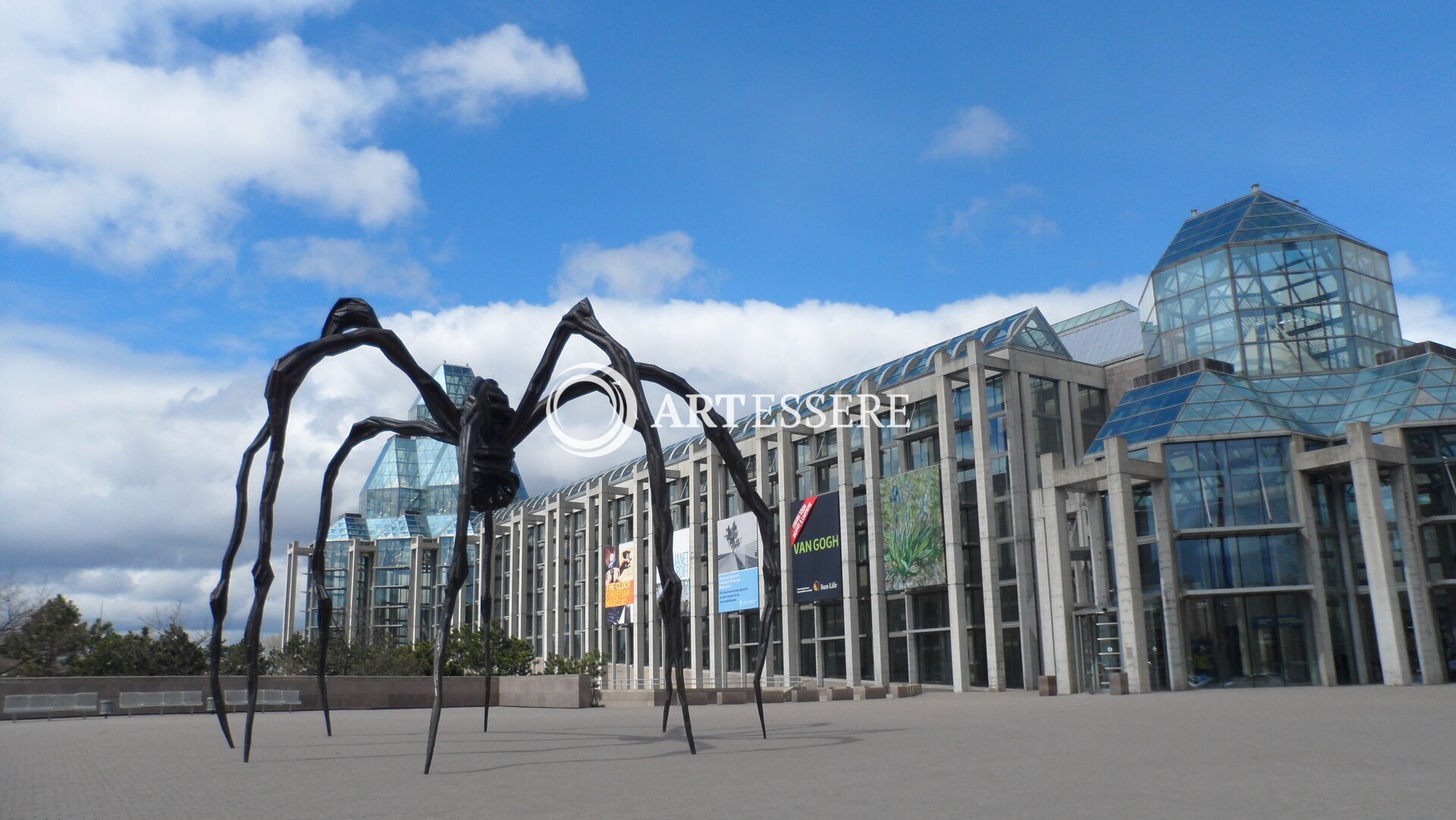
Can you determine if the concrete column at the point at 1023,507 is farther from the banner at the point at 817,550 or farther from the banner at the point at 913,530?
the banner at the point at 817,550

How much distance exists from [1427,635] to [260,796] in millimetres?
32830

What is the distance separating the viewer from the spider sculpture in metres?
8.77

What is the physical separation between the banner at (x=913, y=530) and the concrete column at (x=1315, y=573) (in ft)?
47.8

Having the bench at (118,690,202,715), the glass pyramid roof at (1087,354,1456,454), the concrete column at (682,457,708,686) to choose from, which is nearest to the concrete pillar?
the glass pyramid roof at (1087,354,1456,454)

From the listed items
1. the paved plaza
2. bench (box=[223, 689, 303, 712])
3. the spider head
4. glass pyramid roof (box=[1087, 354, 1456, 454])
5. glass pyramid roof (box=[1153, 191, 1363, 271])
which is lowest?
bench (box=[223, 689, 303, 712])

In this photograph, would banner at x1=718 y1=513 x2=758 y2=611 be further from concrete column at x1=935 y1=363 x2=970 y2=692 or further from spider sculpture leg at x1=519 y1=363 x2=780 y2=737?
spider sculpture leg at x1=519 y1=363 x2=780 y2=737

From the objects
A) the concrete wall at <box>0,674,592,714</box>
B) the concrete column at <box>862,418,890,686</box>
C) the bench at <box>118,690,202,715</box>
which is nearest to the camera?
the concrete wall at <box>0,674,592,714</box>

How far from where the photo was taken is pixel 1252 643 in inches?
1270

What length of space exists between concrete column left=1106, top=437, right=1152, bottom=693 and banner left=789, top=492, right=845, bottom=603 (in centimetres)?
1794

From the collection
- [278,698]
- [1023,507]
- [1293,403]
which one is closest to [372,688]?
[278,698]

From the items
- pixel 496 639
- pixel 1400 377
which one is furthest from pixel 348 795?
pixel 496 639

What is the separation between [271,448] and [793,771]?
580cm

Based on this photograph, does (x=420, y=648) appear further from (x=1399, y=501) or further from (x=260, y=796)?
(x=260, y=796)

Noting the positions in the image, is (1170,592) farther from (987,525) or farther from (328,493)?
(328,493)
